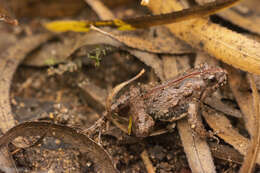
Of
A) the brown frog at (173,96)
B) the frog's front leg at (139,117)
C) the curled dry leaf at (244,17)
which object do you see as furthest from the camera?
the curled dry leaf at (244,17)

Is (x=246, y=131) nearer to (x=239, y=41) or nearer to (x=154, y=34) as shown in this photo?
(x=239, y=41)

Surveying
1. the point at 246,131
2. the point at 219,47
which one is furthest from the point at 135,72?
the point at 246,131

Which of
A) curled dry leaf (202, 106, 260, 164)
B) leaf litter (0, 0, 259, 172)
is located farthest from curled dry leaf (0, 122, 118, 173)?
curled dry leaf (202, 106, 260, 164)

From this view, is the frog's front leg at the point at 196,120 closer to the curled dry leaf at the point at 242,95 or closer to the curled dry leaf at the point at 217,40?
the curled dry leaf at the point at 242,95

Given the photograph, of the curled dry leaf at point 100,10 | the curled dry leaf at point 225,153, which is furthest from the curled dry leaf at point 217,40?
the curled dry leaf at point 225,153

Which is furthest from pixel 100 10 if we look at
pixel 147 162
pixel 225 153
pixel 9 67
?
pixel 225 153

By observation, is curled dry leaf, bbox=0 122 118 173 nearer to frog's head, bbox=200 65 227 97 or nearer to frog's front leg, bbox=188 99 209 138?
frog's front leg, bbox=188 99 209 138

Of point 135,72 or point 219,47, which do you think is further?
point 135,72
